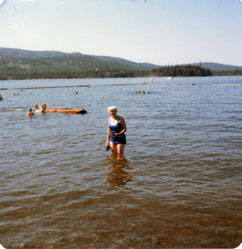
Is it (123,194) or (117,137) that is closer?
(123,194)

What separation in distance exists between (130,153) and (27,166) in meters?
4.36

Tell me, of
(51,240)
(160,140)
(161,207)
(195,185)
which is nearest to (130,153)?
(160,140)

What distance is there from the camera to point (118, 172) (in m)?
8.84

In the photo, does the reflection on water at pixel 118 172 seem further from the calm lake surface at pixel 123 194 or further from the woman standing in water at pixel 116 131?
the woman standing in water at pixel 116 131

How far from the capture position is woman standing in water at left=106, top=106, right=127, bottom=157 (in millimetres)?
9070

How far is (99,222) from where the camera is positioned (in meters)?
5.66

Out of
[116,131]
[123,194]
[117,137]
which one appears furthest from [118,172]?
[123,194]

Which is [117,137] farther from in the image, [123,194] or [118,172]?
[123,194]

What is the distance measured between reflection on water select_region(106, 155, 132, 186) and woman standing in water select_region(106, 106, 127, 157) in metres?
0.31

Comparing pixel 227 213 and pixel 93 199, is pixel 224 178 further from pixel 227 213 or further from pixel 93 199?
pixel 93 199

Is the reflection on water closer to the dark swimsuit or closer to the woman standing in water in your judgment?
the woman standing in water

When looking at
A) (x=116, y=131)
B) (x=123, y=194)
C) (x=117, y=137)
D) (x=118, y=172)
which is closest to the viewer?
(x=123, y=194)

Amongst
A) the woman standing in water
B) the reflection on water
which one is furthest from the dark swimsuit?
the reflection on water

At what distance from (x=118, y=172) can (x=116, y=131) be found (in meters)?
1.54
